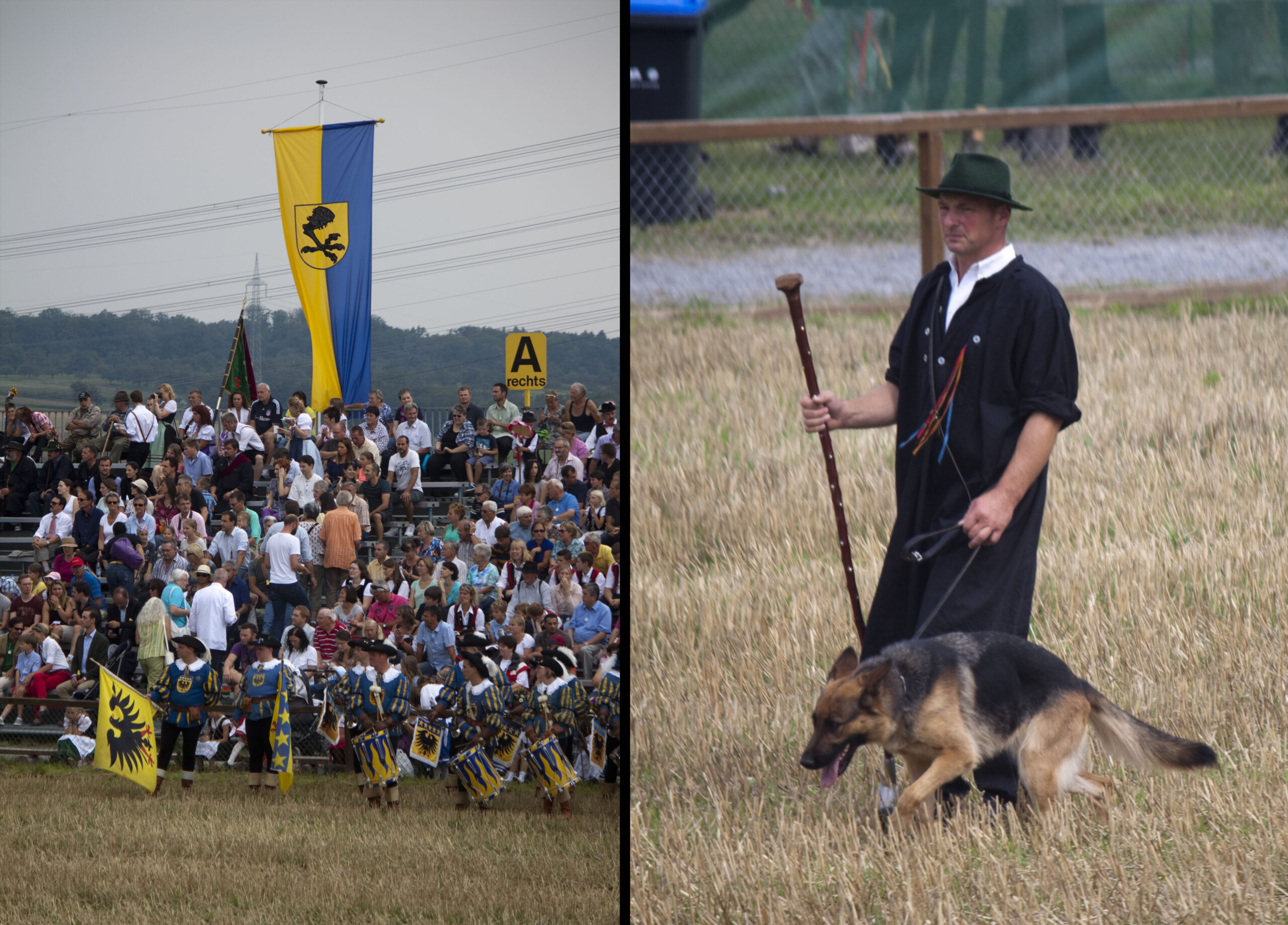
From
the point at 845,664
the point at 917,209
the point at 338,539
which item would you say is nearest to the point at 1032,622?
the point at 845,664

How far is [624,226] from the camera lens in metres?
4.52

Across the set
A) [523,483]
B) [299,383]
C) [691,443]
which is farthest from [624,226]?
[299,383]

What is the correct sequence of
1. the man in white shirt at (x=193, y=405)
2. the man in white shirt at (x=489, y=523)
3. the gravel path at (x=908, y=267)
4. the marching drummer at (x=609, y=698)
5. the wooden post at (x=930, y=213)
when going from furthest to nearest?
the man in white shirt at (x=193, y=405), the man in white shirt at (x=489, y=523), the marching drummer at (x=609, y=698), the gravel path at (x=908, y=267), the wooden post at (x=930, y=213)

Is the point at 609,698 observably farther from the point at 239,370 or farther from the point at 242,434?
the point at 239,370

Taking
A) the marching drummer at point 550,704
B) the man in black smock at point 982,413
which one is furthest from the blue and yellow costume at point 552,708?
the man in black smock at point 982,413

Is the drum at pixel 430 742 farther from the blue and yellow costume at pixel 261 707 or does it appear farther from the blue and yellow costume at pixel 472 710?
the blue and yellow costume at pixel 261 707

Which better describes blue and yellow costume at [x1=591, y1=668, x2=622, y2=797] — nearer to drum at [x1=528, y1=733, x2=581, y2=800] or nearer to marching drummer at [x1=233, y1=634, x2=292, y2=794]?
drum at [x1=528, y1=733, x2=581, y2=800]

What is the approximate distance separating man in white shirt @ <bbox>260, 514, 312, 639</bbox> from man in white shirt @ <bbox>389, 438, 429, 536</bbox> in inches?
62.1

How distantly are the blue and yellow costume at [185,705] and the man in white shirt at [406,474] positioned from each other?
128 inches

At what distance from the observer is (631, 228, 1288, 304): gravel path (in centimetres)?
507

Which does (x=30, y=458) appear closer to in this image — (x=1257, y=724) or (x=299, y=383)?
(x=299, y=383)

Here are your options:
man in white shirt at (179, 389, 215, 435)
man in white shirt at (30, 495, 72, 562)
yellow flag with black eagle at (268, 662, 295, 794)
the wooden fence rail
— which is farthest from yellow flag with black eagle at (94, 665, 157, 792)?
the wooden fence rail

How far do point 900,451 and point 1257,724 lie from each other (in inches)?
63.3

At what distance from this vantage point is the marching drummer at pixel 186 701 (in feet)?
34.8
